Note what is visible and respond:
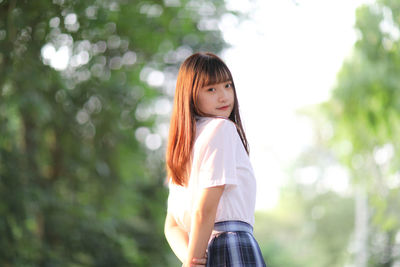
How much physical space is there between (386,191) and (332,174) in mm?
28523

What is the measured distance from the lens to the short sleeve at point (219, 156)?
158cm

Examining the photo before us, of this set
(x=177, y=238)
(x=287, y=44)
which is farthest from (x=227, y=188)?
(x=287, y=44)

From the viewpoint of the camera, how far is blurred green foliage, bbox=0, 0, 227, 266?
4.78 metres

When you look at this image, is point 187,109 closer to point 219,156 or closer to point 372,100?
point 219,156

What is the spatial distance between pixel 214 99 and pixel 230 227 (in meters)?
0.41

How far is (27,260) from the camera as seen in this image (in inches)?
204

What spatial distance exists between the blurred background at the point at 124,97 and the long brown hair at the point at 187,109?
2.52ft

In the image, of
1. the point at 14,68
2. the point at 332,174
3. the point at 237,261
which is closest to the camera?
the point at 237,261

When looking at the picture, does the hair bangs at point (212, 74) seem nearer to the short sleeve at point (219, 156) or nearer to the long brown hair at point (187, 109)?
the long brown hair at point (187, 109)

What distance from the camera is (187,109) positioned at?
1780mm

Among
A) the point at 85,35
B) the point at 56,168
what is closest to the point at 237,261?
Result: the point at 85,35

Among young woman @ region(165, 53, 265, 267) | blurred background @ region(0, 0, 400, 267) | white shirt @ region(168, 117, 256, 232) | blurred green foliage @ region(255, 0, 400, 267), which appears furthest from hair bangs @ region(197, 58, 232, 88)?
blurred green foliage @ region(255, 0, 400, 267)

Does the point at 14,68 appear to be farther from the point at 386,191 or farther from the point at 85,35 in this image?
the point at 386,191

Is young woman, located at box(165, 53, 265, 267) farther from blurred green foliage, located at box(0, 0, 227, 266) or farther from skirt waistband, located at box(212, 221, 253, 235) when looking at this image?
blurred green foliage, located at box(0, 0, 227, 266)
